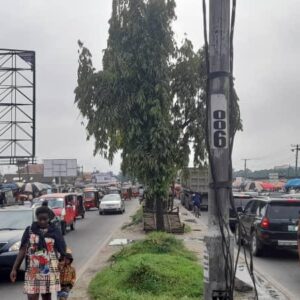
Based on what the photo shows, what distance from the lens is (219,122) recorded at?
14.3 ft

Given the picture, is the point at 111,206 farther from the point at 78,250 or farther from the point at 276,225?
the point at 276,225

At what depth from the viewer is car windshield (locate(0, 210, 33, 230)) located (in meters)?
13.0

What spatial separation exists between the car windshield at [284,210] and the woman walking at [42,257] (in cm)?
902

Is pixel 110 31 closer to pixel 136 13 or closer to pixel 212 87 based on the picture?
pixel 136 13

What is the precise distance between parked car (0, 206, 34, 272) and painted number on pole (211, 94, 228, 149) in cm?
785

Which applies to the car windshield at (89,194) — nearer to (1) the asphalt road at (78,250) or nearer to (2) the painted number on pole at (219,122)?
(1) the asphalt road at (78,250)

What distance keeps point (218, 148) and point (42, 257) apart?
3143 mm

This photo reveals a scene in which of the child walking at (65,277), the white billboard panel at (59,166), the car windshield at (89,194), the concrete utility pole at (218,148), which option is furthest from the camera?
the white billboard panel at (59,166)

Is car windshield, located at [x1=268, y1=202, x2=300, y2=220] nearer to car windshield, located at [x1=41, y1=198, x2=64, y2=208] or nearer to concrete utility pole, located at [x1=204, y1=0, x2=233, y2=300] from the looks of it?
concrete utility pole, located at [x1=204, y1=0, x2=233, y2=300]

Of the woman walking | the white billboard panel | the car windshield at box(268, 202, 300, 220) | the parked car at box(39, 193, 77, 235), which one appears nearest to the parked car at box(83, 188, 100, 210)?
the parked car at box(39, 193, 77, 235)

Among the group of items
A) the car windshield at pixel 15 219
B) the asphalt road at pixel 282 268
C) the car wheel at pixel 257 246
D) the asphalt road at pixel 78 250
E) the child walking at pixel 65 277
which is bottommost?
the asphalt road at pixel 78 250

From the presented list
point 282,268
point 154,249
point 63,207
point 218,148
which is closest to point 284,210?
point 282,268

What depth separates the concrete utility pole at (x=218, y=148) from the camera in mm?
4328

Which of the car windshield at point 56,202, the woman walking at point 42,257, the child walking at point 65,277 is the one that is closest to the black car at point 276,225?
the child walking at point 65,277
